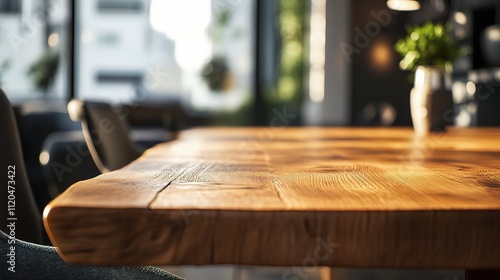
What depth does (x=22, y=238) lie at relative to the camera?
3.71 ft

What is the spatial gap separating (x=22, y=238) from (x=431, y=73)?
1.62 metres

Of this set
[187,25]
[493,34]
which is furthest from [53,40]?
[493,34]

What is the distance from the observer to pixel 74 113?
215cm

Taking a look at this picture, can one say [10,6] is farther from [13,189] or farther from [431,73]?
[13,189]

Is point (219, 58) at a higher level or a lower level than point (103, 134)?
higher

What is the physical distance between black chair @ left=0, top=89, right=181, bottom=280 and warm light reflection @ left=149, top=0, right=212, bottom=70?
7264mm

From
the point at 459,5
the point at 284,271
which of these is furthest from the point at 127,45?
the point at 284,271

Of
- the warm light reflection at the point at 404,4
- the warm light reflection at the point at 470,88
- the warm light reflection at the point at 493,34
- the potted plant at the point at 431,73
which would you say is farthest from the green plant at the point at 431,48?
the warm light reflection at the point at 470,88

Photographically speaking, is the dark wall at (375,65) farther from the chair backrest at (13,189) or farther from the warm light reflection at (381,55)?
the chair backrest at (13,189)

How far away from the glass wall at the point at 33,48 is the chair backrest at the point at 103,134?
5.50m

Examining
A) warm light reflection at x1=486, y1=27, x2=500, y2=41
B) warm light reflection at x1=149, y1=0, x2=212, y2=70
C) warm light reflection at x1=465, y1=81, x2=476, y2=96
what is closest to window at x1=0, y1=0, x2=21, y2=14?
warm light reflection at x1=149, y1=0, x2=212, y2=70

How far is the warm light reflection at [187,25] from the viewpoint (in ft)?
27.4

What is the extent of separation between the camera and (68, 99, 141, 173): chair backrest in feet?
7.06

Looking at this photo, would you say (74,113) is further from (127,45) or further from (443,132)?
(127,45)
